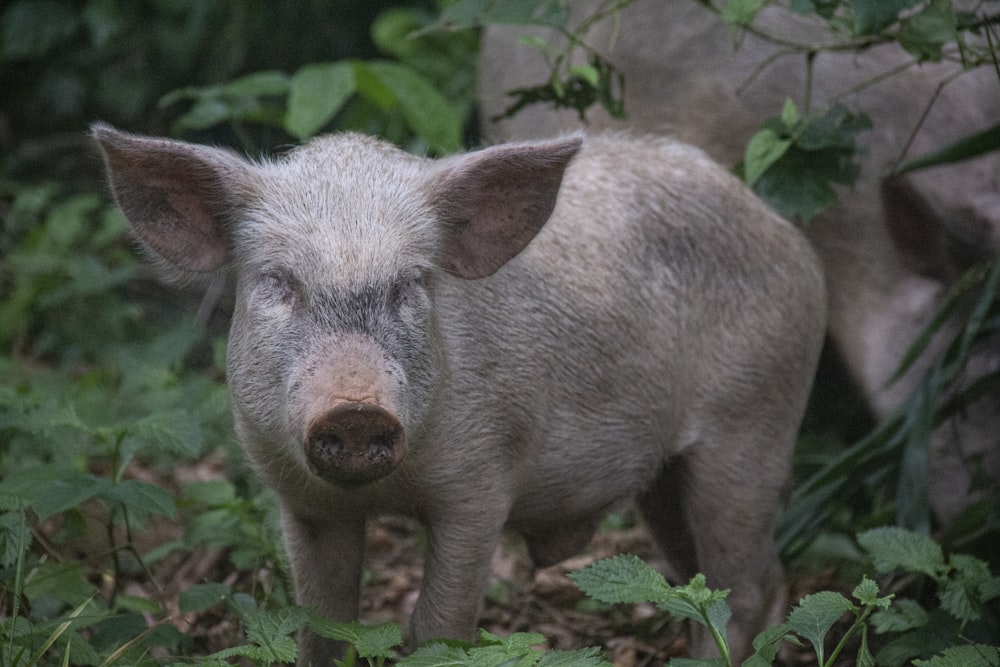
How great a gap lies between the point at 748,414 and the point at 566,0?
6.14 ft

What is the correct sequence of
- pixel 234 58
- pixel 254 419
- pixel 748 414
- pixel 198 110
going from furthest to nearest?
1. pixel 234 58
2. pixel 198 110
3. pixel 748 414
4. pixel 254 419

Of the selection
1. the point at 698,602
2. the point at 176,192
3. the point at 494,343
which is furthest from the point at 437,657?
the point at 176,192

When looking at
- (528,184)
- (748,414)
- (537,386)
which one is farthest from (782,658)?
(528,184)

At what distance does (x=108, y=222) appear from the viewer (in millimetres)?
6301

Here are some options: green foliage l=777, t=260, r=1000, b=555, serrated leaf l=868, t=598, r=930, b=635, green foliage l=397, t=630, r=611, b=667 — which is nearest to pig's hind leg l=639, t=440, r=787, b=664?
green foliage l=777, t=260, r=1000, b=555

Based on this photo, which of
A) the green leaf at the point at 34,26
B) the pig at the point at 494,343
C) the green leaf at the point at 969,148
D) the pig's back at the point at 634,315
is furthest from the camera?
the green leaf at the point at 34,26

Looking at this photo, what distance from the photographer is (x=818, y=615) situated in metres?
2.57

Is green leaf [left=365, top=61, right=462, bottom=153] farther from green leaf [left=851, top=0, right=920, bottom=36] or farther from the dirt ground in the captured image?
green leaf [left=851, top=0, right=920, bottom=36]

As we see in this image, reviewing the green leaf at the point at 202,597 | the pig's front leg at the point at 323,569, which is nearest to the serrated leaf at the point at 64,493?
the green leaf at the point at 202,597

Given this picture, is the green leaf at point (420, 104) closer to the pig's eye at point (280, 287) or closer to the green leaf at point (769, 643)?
the pig's eye at point (280, 287)

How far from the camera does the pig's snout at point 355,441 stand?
99.7 inches

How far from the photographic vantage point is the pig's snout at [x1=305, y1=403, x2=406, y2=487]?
2.53 m

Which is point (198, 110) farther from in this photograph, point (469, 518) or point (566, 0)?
point (469, 518)

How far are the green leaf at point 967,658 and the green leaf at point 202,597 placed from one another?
169 cm
